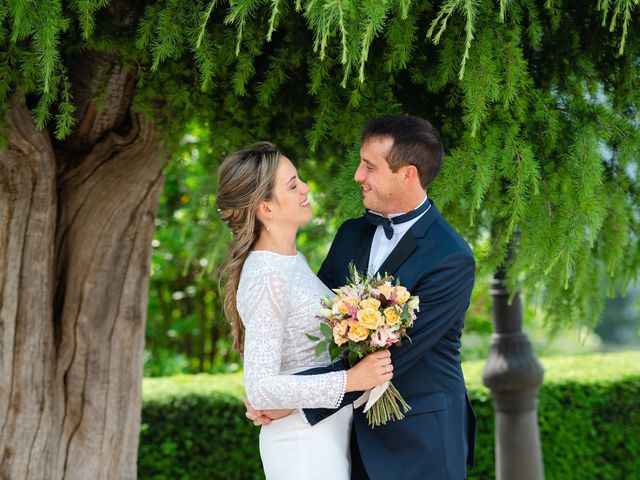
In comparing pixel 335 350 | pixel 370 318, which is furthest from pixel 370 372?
pixel 370 318

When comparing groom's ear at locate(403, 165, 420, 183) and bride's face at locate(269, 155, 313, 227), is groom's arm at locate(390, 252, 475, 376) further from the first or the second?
bride's face at locate(269, 155, 313, 227)

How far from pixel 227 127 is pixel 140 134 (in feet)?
1.44

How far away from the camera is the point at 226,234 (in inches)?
209

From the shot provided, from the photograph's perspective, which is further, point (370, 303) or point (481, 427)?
point (481, 427)

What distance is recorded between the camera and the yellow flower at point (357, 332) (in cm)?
262

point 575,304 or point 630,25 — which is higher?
point 630,25

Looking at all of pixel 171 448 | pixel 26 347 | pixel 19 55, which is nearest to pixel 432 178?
pixel 19 55

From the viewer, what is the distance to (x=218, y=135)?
419cm

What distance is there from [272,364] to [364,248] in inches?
25.4

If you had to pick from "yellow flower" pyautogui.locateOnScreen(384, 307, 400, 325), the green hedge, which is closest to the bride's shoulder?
"yellow flower" pyautogui.locateOnScreen(384, 307, 400, 325)

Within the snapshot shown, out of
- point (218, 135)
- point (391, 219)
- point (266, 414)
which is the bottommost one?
point (266, 414)

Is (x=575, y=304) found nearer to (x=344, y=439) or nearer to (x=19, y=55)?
(x=344, y=439)

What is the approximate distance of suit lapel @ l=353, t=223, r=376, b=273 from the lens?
3.21 metres

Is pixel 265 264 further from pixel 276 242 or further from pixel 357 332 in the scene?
pixel 357 332
